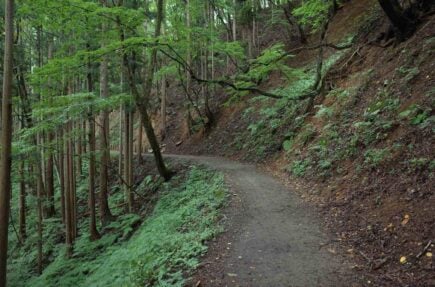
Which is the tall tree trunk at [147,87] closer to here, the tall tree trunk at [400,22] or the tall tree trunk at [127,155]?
the tall tree trunk at [127,155]

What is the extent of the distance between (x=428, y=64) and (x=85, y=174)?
19.9 m

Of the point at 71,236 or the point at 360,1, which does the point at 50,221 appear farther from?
the point at 360,1

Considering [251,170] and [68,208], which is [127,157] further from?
[251,170]

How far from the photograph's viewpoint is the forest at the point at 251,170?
561 centimetres

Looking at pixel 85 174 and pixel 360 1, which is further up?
pixel 360 1

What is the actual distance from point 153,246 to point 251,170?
6001 millimetres

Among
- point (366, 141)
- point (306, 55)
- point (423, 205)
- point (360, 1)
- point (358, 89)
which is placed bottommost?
point (423, 205)

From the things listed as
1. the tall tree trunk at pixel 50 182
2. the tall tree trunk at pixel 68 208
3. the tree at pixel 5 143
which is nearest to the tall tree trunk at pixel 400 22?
the tree at pixel 5 143

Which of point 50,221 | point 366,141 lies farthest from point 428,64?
point 50,221

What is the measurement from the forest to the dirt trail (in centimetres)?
4

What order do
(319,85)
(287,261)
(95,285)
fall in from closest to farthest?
(287,261) < (95,285) < (319,85)

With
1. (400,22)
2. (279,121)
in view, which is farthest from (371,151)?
(279,121)

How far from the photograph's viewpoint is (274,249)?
6000mm

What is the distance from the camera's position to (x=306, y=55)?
20391 mm
